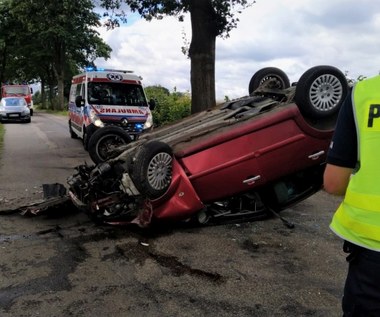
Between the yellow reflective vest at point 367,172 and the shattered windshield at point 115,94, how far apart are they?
11.3 m

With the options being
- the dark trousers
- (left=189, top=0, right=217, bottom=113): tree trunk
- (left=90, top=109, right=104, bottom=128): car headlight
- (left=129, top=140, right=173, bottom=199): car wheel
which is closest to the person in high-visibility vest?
the dark trousers

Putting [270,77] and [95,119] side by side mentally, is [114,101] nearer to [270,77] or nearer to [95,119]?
[95,119]

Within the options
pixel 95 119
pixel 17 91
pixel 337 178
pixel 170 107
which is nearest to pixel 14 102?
pixel 17 91

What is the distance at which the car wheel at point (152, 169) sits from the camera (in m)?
5.04

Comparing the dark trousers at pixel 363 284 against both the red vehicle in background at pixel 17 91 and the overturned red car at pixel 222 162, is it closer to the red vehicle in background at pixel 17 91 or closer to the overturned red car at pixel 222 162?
the overturned red car at pixel 222 162

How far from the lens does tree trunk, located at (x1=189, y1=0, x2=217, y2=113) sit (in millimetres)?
12492

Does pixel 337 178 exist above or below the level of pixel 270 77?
below

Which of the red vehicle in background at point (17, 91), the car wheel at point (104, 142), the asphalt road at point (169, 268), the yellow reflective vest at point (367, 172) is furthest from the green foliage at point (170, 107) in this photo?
the red vehicle in background at point (17, 91)

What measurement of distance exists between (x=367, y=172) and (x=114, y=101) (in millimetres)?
11436

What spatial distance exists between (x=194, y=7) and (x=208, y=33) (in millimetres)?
768

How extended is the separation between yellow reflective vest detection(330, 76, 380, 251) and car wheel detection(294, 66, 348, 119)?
3.74m

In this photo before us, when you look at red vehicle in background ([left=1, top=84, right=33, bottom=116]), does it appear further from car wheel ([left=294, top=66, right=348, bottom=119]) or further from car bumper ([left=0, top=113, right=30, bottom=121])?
car wheel ([left=294, top=66, right=348, bottom=119])

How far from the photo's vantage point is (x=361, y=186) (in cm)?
181

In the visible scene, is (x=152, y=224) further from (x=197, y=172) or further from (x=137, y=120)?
(x=137, y=120)
